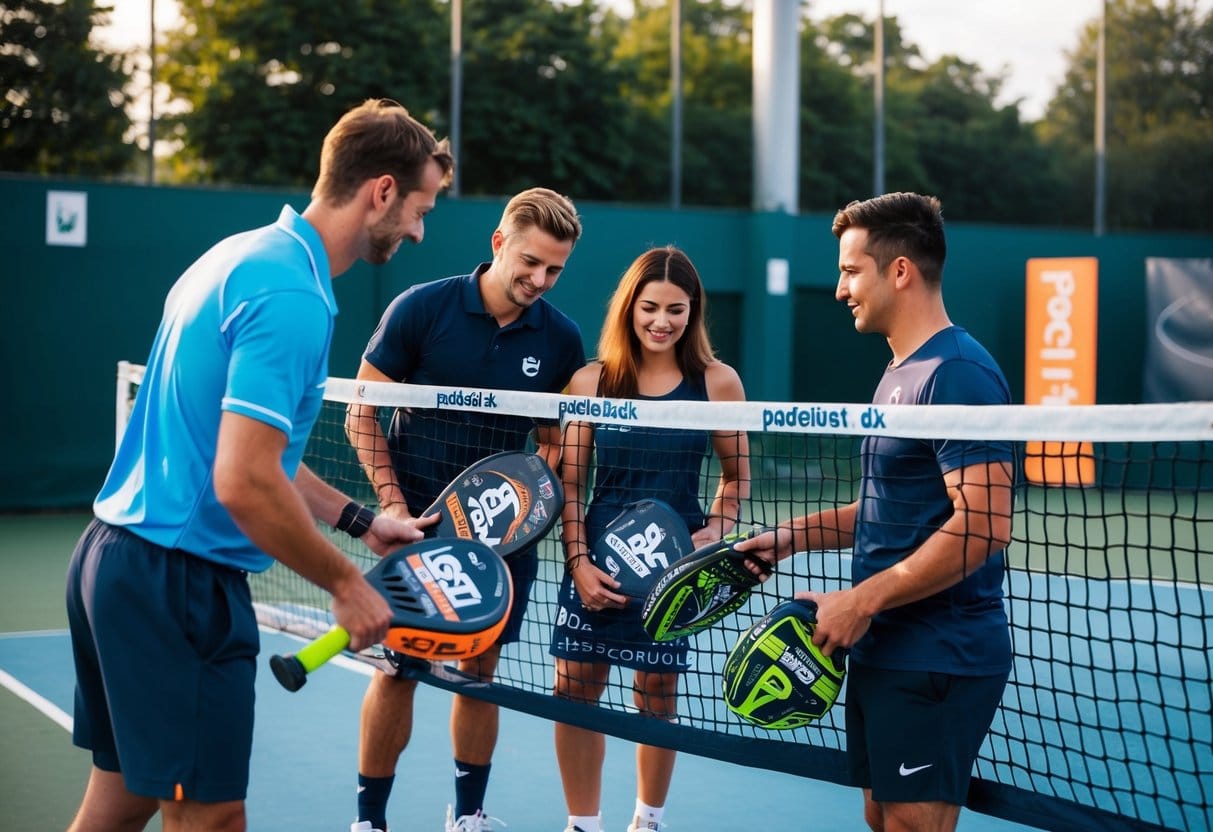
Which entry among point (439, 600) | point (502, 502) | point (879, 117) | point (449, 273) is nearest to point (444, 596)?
point (439, 600)

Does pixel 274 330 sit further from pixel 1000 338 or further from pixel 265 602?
pixel 1000 338

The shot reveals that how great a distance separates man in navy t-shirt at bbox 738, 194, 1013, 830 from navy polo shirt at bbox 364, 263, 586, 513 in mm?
1441

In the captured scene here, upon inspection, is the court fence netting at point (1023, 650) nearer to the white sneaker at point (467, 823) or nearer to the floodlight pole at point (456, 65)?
the white sneaker at point (467, 823)

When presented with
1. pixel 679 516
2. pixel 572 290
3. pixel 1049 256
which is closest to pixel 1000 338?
pixel 1049 256

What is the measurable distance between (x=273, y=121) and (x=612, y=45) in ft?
15.3

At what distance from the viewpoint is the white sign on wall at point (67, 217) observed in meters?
12.2

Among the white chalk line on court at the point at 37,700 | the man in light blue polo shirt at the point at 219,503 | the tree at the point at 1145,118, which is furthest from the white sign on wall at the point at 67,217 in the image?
the tree at the point at 1145,118

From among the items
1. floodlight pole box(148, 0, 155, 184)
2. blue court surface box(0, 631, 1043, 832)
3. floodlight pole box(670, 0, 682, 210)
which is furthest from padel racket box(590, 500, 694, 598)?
floodlight pole box(670, 0, 682, 210)

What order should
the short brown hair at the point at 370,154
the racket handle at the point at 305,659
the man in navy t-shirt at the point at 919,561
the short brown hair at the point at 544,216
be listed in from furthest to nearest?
1. the short brown hair at the point at 544,216
2. the man in navy t-shirt at the point at 919,561
3. the short brown hair at the point at 370,154
4. the racket handle at the point at 305,659

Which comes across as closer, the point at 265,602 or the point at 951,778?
the point at 951,778

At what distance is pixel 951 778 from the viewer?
9.82ft

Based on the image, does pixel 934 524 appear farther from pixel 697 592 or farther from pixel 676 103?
pixel 676 103

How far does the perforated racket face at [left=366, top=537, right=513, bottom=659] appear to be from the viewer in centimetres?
285

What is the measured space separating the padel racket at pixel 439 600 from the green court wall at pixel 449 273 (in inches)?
403
